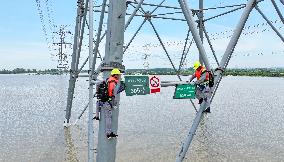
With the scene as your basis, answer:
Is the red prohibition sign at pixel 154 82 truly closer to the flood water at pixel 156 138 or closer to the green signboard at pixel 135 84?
the green signboard at pixel 135 84

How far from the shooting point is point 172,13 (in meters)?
21.4

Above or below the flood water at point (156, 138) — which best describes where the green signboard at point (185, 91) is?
above

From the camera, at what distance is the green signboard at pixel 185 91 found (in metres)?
9.56

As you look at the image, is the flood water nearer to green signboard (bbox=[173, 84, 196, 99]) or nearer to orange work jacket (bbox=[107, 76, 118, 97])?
green signboard (bbox=[173, 84, 196, 99])

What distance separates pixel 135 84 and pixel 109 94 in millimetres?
816

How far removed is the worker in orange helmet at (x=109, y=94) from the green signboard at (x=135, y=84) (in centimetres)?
33

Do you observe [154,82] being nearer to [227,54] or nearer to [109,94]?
[109,94]

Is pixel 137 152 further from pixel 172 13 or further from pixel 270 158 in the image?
pixel 172 13

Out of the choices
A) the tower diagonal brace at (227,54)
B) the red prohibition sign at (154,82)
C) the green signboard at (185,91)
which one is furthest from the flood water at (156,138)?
the red prohibition sign at (154,82)

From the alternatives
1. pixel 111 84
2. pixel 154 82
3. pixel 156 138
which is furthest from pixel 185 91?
pixel 156 138

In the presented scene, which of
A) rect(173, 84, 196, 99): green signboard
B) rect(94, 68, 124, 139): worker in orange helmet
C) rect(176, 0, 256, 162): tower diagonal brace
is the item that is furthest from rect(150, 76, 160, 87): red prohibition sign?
rect(176, 0, 256, 162): tower diagonal brace

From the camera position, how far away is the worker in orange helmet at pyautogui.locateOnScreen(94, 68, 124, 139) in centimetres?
906

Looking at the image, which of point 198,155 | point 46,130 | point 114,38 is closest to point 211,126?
point 198,155

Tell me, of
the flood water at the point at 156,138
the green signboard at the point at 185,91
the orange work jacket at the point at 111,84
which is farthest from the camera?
the flood water at the point at 156,138
